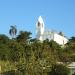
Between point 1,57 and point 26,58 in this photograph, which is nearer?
point 26,58

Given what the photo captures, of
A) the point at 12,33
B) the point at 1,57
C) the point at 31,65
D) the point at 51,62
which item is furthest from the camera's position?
the point at 12,33

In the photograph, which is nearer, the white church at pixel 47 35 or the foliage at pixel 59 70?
the foliage at pixel 59 70

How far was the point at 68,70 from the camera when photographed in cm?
2992

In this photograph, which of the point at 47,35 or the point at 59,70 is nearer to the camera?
the point at 59,70

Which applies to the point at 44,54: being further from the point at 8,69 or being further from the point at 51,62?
the point at 8,69

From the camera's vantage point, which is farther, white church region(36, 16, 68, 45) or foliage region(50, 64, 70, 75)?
white church region(36, 16, 68, 45)

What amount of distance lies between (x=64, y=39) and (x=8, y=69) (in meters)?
58.8

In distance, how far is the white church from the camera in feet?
283

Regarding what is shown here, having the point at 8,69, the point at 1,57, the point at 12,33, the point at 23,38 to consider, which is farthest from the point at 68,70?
the point at 12,33

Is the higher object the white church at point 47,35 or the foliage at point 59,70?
the white church at point 47,35

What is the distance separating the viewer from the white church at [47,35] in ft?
283

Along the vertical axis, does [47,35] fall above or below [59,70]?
above

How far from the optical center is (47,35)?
90.6 m

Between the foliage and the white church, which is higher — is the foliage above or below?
below
